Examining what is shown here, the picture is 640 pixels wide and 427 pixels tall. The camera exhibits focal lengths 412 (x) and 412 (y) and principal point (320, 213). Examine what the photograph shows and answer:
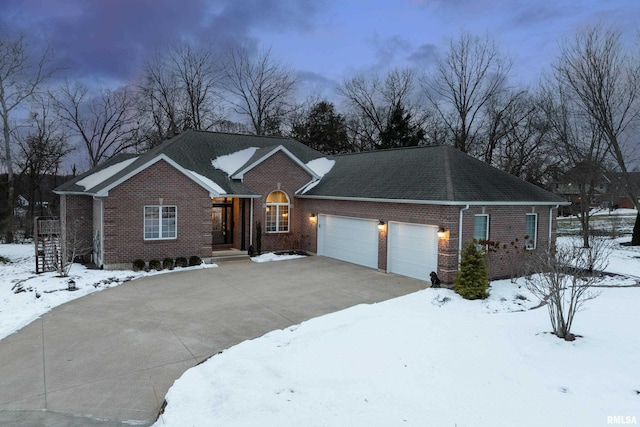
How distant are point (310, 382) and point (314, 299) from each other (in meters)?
5.56

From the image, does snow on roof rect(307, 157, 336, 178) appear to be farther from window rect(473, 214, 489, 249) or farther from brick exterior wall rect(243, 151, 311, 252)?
window rect(473, 214, 489, 249)

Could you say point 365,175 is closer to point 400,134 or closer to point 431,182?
point 431,182

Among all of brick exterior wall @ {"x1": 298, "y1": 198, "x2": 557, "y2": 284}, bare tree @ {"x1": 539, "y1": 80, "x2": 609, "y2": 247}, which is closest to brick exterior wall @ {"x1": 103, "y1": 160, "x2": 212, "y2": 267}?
brick exterior wall @ {"x1": 298, "y1": 198, "x2": 557, "y2": 284}

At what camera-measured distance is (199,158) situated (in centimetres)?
2012

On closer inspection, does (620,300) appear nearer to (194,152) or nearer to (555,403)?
(555,403)

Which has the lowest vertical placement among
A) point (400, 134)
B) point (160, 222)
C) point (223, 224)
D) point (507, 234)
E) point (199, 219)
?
point (223, 224)

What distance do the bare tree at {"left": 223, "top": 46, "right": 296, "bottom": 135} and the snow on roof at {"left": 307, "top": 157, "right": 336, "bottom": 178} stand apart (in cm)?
1680

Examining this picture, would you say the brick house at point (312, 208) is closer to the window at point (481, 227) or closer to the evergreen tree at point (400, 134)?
the window at point (481, 227)

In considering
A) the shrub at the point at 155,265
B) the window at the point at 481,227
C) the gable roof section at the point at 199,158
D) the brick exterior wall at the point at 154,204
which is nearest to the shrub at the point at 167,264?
the shrub at the point at 155,265

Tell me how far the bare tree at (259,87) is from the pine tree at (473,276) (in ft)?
96.5

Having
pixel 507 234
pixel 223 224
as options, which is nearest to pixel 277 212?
pixel 223 224

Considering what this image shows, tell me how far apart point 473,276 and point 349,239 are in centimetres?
660

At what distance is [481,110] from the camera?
116ft

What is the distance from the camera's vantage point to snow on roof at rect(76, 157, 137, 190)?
59.4 feet
